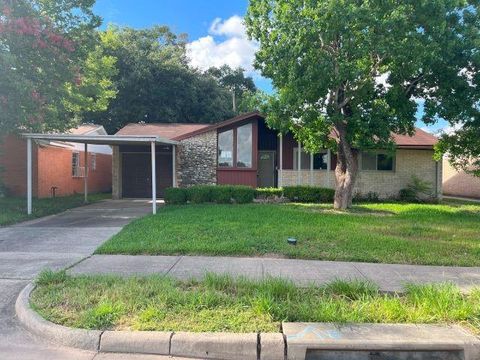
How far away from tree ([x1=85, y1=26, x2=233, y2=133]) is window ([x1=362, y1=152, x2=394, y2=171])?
15.7 m

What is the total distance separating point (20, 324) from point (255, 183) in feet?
48.4

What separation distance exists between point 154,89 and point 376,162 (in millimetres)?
17763

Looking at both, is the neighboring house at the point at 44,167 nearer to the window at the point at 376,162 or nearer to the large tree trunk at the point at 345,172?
the large tree trunk at the point at 345,172

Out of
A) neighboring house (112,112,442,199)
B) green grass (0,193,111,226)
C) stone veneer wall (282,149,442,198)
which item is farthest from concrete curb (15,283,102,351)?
stone veneer wall (282,149,442,198)

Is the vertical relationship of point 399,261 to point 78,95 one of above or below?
below

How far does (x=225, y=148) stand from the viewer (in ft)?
63.6

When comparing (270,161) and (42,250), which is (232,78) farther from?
(42,250)

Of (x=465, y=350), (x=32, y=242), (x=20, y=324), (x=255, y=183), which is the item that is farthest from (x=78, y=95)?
(x=465, y=350)

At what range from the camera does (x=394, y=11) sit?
11.3m

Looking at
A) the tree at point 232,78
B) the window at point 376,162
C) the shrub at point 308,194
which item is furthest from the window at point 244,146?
the tree at point 232,78

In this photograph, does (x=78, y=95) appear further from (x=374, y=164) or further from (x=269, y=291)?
(x=269, y=291)

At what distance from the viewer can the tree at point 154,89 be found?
30.1 m

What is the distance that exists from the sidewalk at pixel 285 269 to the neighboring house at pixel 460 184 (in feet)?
68.9

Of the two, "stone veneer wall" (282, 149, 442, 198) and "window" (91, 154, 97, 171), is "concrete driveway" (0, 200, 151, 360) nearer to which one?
"stone veneer wall" (282, 149, 442, 198)
